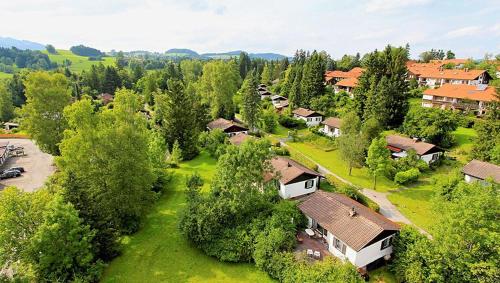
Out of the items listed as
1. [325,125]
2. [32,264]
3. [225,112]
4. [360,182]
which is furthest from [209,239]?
[225,112]

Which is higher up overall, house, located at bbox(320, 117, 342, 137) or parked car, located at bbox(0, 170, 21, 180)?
house, located at bbox(320, 117, 342, 137)

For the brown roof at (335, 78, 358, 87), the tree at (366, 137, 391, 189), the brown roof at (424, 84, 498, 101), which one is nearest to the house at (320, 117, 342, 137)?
the tree at (366, 137, 391, 189)

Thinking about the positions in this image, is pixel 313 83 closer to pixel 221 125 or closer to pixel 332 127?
pixel 332 127

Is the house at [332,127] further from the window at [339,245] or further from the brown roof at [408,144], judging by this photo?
the window at [339,245]

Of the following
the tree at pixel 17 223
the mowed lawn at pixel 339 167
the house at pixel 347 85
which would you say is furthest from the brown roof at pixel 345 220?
the house at pixel 347 85

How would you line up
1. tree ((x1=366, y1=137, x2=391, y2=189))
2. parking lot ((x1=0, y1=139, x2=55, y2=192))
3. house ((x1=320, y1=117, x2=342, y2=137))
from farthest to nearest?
house ((x1=320, y1=117, x2=342, y2=137))
parking lot ((x1=0, y1=139, x2=55, y2=192))
tree ((x1=366, y1=137, x2=391, y2=189))

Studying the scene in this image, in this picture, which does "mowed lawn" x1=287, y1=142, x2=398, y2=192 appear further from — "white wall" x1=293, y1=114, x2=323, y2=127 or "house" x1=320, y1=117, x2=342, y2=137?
"white wall" x1=293, y1=114, x2=323, y2=127

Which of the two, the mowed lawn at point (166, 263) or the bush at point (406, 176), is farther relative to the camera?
the bush at point (406, 176)
